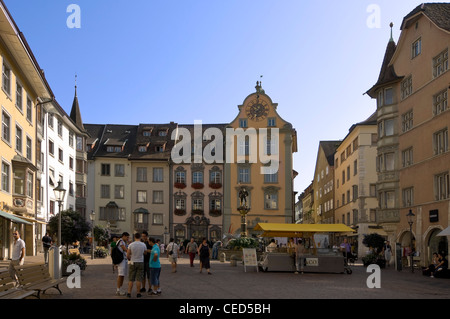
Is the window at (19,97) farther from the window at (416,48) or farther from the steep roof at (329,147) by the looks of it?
the steep roof at (329,147)

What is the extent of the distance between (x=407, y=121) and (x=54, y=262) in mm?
27664

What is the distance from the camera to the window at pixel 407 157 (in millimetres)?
39341

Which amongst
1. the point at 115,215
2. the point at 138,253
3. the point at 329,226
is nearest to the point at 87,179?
the point at 115,215

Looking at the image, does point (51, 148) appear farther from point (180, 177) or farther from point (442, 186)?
point (442, 186)

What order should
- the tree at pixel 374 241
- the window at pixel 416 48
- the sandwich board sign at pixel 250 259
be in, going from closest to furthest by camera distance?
1. the sandwich board sign at pixel 250 259
2. the window at pixel 416 48
3. the tree at pixel 374 241

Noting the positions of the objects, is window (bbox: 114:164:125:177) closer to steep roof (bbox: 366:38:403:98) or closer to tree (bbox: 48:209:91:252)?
steep roof (bbox: 366:38:403:98)

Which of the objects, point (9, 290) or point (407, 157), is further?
point (407, 157)

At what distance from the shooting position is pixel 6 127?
34344 millimetres

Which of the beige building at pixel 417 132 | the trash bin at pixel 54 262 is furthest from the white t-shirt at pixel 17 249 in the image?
the beige building at pixel 417 132

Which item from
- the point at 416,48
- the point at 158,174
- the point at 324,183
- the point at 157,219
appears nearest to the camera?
the point at 416,48

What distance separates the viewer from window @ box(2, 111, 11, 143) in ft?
110

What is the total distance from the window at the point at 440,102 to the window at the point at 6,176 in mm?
25490

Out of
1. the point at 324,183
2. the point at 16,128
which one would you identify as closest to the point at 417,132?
the point at 16,128

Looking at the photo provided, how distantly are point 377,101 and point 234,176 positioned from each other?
27.7 m
